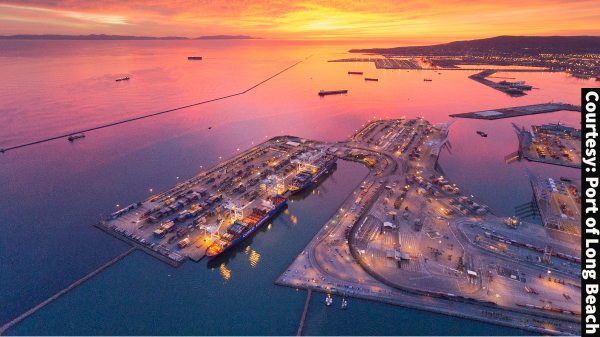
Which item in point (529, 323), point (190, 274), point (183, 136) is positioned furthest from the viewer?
point (183, 136)

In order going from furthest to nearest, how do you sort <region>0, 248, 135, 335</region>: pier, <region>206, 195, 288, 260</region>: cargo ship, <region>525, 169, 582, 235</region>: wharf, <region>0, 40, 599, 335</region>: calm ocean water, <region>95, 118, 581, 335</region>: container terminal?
<region>525, 169, 582, 235</region>: wharf
<region>206, 195, 288, 260</region>: cargo ship
<region>95, 118, 581, 335</region>: container terminal
<region>0, 40, 599, 335</region>: calm ocean water
<region>0, 248, 135, 335</region>: pier

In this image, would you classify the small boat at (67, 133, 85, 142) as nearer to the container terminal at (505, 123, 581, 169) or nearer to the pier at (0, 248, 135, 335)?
the pier at (0, 248, 135, 335)

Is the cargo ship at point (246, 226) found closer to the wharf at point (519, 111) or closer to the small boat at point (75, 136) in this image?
the small boat at point (75, 136)

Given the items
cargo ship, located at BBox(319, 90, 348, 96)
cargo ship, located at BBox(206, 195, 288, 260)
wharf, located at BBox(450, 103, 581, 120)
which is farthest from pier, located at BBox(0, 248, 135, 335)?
cargo ship, located at BBox(319, 90, 348, 96)

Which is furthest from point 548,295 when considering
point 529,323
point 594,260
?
point 594,260

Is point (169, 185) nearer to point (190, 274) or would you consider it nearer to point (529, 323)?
point (190, 274)

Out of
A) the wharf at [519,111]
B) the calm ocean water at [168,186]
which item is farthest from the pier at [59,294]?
the wharf at [519,111]

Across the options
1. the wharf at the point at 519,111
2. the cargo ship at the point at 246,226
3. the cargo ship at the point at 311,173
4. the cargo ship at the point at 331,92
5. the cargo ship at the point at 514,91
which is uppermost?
the cargo ship at the point at 331,92
